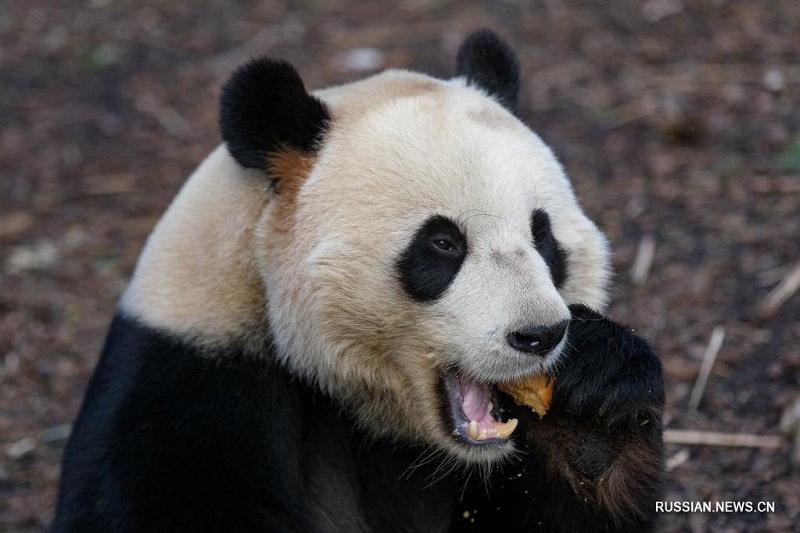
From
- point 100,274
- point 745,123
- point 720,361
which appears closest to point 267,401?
point 720,361

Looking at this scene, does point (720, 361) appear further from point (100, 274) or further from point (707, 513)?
point (100, 274)

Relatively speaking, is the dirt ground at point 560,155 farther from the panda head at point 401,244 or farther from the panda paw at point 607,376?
the panda head at point 401,244

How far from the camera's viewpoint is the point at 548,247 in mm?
→ 3510

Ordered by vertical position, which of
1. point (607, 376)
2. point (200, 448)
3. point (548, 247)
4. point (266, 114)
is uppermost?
point (266, 114)

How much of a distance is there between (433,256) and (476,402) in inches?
19.6

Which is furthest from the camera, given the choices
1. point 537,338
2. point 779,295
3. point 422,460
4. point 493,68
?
point 779,295

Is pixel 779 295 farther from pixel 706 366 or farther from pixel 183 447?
pixel 183 447

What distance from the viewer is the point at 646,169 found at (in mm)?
7270

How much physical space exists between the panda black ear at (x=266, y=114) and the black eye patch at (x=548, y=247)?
2.45 feet

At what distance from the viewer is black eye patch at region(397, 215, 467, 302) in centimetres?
330

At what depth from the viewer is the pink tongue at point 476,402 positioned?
3410 mm

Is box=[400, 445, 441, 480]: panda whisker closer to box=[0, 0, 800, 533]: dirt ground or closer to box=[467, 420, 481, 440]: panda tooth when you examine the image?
box=[467, 420, 481, 440]: panda tooth

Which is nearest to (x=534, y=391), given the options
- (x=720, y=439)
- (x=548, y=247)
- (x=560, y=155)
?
(x=548, y=247)

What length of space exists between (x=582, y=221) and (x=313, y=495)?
50.1 inches
